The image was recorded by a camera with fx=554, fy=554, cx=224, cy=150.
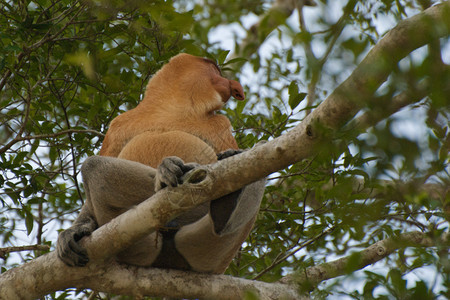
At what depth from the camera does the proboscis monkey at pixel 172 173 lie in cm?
273

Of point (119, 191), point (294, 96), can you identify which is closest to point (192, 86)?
point (294, 96)

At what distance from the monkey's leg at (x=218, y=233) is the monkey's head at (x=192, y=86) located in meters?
0.91

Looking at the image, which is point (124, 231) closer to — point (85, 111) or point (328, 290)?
point (328, 290)

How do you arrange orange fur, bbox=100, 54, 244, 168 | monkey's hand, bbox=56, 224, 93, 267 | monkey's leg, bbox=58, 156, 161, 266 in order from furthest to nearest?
orange fur, bbox=100, 54, 244, 168, monkey's leg, bbox=58, 156, 161, 266, monkey's hand, bbox=56, 224, 93, 267

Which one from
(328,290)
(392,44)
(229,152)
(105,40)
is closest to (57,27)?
(105,40)

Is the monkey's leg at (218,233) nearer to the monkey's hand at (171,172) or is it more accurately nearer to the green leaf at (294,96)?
the monkey's hand at (171,172)

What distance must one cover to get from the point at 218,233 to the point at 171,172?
494mm

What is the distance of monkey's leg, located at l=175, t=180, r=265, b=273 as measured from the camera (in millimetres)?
2727

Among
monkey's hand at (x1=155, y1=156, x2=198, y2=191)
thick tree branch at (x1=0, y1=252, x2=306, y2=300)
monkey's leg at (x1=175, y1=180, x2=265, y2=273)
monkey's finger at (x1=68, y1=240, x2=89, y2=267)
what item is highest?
monkey's hand at (x1=155, y1=156, x2=198, y2=191)

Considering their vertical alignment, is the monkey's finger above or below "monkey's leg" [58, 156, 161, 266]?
below

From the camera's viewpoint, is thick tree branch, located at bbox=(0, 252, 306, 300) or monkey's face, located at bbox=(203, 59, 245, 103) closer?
thick tree branch, located at bbox=(0, 252, 306, 300)

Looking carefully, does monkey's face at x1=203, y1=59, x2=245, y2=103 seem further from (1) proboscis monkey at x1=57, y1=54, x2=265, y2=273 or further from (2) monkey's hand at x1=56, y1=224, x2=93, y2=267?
(2) monkey's hand at x1=56, y1=224, x2=93, y2=267

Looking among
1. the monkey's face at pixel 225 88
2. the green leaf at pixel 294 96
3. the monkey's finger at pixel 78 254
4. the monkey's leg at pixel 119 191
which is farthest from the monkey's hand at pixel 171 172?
the green leaf at pixel 294 96

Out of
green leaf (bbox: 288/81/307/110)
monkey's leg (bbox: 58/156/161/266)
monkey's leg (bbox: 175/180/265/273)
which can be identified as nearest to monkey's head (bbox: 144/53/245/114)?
green leaf (bbox: 288/81/307/110)
